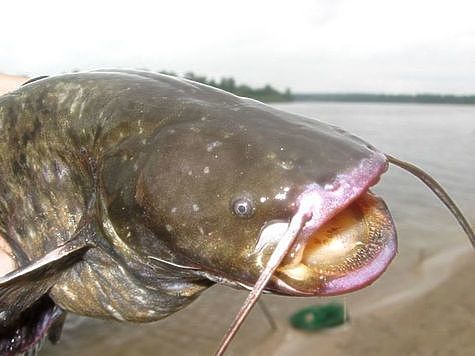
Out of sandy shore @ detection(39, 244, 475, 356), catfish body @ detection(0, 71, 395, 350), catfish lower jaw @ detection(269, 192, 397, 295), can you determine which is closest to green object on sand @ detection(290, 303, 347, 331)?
sandy shore @ detection(39, 244, 475, 356)

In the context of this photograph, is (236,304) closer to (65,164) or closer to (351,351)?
(351,351)

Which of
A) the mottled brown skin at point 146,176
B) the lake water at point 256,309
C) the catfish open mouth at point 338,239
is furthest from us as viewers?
the lake water at point 256,309

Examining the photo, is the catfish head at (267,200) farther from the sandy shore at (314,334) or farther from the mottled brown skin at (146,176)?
the sandy shore at (314,334)

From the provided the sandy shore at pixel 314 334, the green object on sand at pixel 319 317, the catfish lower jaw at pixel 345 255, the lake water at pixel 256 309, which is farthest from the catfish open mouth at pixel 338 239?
the green object on sand at pixel 319 317

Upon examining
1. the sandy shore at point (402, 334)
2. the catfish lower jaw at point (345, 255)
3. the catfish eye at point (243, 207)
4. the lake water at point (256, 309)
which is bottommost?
the lake water at point (256, 309)

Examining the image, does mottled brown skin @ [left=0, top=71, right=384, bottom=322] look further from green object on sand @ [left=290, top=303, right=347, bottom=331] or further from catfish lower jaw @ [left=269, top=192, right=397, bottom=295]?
green object on sand @ [left=290, top=303, right=347, bottom=331]

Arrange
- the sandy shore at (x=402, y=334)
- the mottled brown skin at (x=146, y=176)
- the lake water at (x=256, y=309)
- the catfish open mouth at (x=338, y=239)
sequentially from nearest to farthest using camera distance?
1. the catfish open mouth at (x=338, y=239)
2. the mottled brown skin at (x=146, y=176)
3. the sandy shore at (x=402, y=334)
4. the lake water at (x=256, y=309)

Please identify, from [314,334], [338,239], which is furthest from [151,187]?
[314,334]

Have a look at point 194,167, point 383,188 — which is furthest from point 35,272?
point 383,188

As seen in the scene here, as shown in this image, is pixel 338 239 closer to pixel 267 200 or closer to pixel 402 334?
pixel 267 200
